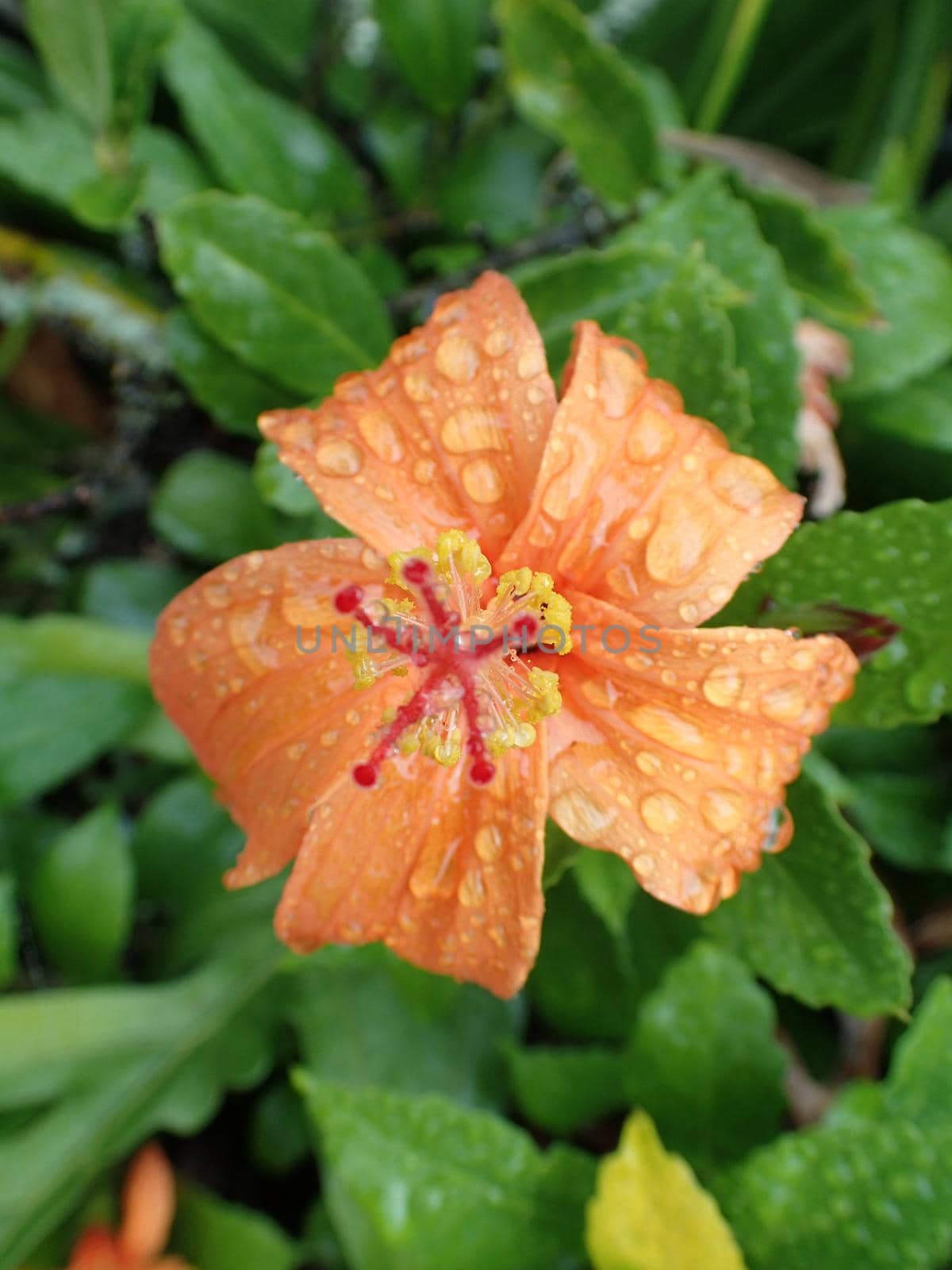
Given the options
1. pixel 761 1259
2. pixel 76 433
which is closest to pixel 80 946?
pixel 76 433

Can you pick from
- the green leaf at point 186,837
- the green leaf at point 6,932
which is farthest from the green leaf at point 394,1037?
the green leaf at point 6,932

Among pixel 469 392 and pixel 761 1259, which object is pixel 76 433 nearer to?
pixel 469 392

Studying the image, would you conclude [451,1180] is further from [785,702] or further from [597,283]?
[597,283]

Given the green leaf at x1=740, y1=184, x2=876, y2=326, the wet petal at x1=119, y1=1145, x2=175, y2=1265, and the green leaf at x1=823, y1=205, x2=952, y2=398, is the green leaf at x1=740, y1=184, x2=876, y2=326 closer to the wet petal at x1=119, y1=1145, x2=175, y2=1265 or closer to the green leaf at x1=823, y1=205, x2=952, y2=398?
the green leaf at x1=823, y1=205, x2=952, y2=398

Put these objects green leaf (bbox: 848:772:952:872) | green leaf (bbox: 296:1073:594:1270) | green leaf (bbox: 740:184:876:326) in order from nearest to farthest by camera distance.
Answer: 1. green leaf (bbox: 296:1073:594:1270)
2. green leaf (bbox: 740:184:876:326)
3. green leaf (bbox: 848:772:952:872)

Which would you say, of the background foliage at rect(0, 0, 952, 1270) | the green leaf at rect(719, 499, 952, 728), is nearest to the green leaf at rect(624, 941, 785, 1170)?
the background foliage at rect(0, 0, 952, 1270)

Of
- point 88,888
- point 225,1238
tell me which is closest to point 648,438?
point 88,888
